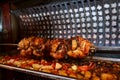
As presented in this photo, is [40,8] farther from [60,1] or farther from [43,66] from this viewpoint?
[43,66]

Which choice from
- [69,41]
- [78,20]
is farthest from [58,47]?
[78,20]

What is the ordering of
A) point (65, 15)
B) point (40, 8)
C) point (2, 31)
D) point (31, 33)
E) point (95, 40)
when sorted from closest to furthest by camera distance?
point (95, 40), point (65, 15), point (40, 8), point (31, 33), point (2, 31)

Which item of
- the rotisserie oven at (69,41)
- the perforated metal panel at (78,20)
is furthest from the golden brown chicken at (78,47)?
the perforated metal panel at (78,20)

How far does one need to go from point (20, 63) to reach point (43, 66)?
31cm

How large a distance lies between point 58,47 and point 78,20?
37 cm

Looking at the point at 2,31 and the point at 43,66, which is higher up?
the point at 2,31

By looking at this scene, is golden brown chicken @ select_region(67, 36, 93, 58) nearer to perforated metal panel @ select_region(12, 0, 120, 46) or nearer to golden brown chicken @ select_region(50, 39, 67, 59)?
golden brown chicken @ select_region(50, 39, 67, 59)

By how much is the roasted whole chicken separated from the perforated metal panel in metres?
0.23

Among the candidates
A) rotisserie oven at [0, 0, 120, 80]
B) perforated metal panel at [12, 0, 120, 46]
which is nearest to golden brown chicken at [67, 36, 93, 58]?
rotisserie oven at [0, 0, 120, 80]

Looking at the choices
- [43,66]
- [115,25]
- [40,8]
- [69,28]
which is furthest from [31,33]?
[115,25]

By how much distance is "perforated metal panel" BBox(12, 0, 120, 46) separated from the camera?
5.68ft

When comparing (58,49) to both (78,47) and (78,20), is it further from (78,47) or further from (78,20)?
(78,20)

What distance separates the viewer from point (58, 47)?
1801 millimetres

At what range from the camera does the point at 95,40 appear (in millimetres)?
1878
